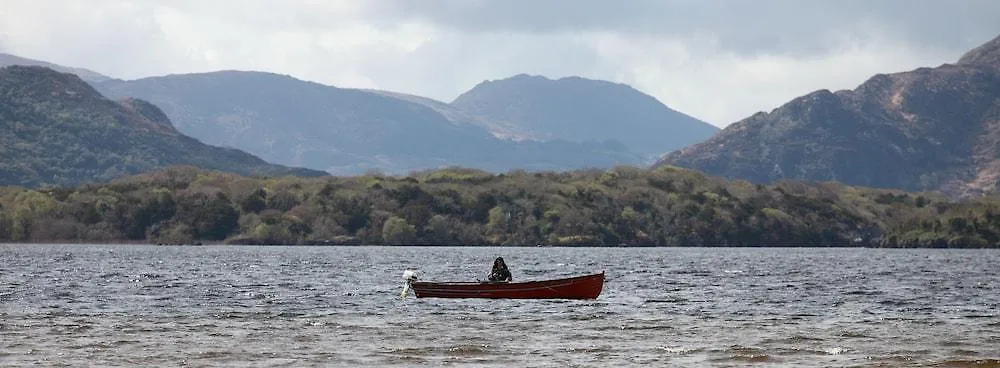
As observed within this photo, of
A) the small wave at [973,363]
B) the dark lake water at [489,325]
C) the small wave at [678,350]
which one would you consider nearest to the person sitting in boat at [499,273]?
the dark lake water at [489,325]

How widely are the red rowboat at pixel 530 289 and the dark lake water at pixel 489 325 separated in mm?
706

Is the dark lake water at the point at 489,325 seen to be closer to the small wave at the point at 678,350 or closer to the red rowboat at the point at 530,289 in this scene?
the small wave at the point at 678,350

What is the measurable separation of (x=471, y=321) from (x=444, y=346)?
12121 millimetres

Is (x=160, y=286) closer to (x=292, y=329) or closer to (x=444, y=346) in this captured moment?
(x=292, y=329)

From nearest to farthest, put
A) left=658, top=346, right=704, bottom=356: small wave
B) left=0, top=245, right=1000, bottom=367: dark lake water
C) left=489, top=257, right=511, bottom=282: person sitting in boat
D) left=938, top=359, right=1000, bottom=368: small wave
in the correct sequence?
1. left=938, top=359, right=1000, bottom=368: small wave
2. left=0, top=245, right=1000, bottom=367: dark lake water
3. left=658, top=346, right=704, bottom=356: small wave
4. left=489, top=257, right=511, bottom=282: person sitting in boat

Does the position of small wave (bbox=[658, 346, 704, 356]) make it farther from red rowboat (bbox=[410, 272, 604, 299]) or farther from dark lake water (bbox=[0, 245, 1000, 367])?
red rowboat (bbox=[410, 272, 604, 299])

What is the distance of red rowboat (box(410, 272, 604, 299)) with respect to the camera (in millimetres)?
76562

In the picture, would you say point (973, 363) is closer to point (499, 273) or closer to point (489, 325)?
point (489, 325)

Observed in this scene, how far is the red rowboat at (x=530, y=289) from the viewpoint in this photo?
251 feet

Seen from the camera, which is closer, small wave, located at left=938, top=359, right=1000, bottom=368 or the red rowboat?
small wave, located at left=938, top=359, right=1000, bottom=368

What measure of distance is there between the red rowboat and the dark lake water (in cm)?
71

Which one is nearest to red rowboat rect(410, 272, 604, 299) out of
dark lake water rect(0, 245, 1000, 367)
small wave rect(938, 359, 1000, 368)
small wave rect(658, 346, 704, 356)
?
dark lake water rect(0, 245, 1000, 367)

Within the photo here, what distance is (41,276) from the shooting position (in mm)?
108562

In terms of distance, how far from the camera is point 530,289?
252ft
